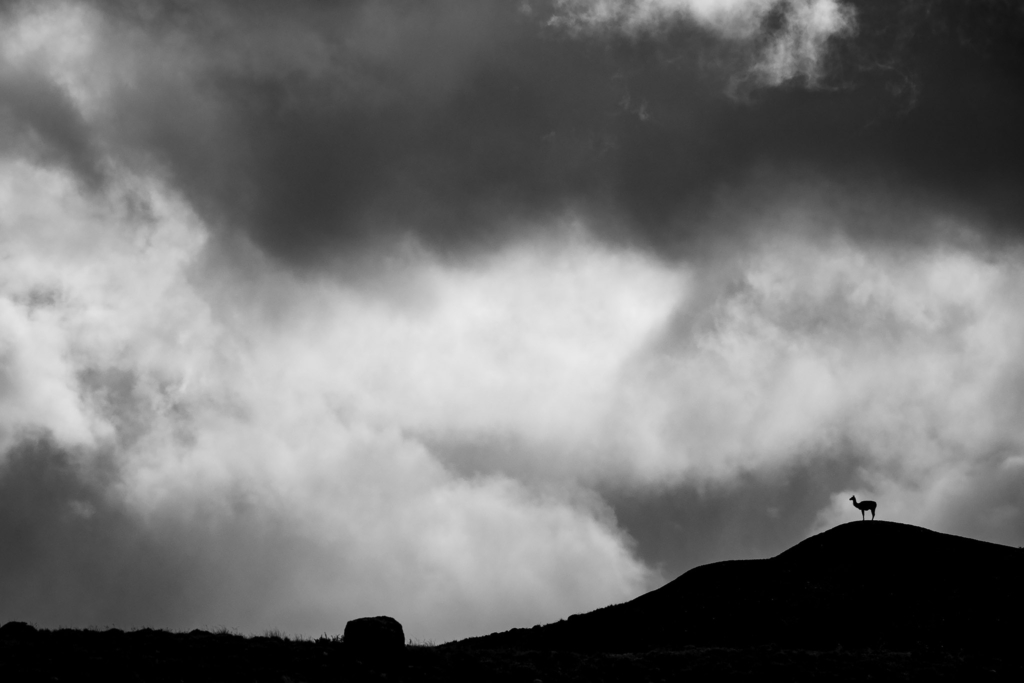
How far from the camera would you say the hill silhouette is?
1700 inches

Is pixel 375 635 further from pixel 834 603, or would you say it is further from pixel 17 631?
pixel 834 603

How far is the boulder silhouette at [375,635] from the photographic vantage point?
91.1 feet

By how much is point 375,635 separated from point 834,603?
30526mm

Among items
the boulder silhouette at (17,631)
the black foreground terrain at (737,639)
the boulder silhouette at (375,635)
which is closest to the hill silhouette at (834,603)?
the black foreground terrain at (737,639)

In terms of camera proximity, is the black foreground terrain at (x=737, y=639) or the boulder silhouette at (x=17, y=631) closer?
the black foreground terrain at (x=737, y=639)

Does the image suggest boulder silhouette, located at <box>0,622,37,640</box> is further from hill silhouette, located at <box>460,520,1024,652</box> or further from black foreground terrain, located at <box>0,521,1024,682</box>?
hill silhouette, located at <box>460,520,1024,652</box>

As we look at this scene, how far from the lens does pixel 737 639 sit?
43.8m

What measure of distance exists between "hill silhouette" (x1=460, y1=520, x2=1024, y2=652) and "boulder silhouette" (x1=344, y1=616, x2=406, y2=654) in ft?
50.7

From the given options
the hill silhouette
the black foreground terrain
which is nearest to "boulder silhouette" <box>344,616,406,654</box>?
the black foreground terrain

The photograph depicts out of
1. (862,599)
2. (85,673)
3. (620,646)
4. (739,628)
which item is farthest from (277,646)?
(862,599)

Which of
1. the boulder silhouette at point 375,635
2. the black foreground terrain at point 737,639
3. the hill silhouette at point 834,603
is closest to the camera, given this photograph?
→ the black foreground terrain at point 737,639

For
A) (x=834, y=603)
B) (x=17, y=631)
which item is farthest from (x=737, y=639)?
(x=17, y=631)

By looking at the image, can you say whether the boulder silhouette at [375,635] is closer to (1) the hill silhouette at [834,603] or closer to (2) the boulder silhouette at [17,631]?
(2) the boulder silhouette at [17,631]

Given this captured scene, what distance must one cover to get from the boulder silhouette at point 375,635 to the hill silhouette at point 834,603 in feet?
50.7
